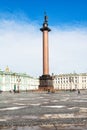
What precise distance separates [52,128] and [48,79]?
6460 centimetres

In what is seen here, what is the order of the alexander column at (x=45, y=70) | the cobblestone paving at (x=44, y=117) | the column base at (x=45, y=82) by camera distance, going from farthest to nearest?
1. the alexander column at (x=45, y=70)
2. the column base at (x=45, y=82)
3. the cobblestone paving at (x=44, y=117)

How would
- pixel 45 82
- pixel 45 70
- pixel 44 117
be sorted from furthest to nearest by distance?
pixel 45 70 < pixel 45 82 < pixel 44 117

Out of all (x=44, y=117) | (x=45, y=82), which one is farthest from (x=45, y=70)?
(x=44, y=117)

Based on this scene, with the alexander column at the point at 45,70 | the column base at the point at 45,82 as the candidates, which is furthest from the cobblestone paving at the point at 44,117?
the alexander column at the point at 45,70

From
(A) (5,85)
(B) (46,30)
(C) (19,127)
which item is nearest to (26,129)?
(C) (19,127)

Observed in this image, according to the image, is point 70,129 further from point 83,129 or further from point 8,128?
point 8,128

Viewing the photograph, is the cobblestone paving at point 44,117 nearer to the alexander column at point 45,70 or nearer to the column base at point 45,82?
the column base at point 45,82

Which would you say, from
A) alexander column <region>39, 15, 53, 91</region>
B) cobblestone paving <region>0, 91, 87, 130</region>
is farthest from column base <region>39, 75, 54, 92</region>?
cobblestone paving <region>0, 91, 87, 130</region>

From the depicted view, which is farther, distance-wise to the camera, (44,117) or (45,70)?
(45,70)

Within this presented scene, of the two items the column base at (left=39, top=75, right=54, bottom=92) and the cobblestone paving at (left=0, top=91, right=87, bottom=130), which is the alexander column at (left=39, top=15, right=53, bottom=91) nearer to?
the column base at (left=39, top=75, right=54, bottom=92)

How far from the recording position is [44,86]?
7256 centimetres

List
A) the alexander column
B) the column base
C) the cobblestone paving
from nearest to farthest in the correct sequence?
1. the cobblestone paving
2. the column base
3. the alexander column

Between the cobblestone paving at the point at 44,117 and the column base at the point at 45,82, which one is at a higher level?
the column base at the point at 45,82

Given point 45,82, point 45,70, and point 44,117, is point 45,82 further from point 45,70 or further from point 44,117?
point 44,117
